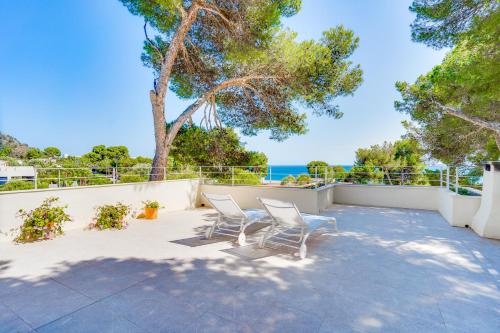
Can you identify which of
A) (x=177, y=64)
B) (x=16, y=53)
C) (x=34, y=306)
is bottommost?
(x=34, y=306)

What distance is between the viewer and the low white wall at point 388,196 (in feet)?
25.2

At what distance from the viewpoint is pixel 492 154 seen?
10.3 meters

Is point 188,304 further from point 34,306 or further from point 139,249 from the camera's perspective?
point 139,249

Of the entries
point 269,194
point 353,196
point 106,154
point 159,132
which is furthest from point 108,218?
point 106,154

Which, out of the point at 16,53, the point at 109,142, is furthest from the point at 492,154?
the point at 109,142

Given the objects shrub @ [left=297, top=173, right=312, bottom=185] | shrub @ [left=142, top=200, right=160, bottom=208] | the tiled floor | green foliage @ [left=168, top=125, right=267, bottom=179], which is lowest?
the tiled floor

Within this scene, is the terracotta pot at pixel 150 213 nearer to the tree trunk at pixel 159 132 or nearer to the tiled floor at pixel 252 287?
the tree trunk at pixel 159 132

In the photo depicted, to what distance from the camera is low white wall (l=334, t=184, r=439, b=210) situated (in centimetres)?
767

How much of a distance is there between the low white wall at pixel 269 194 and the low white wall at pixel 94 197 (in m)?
0.96

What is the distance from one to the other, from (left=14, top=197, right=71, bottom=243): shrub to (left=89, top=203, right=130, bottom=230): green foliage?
0.64m

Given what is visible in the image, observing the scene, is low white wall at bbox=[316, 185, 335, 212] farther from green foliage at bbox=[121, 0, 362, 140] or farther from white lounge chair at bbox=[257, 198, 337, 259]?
white lounge chair at bbox=[257, 198, 337, 259]

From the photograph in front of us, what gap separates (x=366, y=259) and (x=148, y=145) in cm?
803

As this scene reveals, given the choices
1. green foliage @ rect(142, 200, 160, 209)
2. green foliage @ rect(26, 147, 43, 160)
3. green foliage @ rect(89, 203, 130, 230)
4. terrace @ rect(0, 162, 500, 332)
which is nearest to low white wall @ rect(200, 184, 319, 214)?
terrace @ rect(0, 162, 500, 332)

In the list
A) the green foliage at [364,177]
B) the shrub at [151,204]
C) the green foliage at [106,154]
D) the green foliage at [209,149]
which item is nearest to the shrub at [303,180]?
the green foliage at [364,177]
